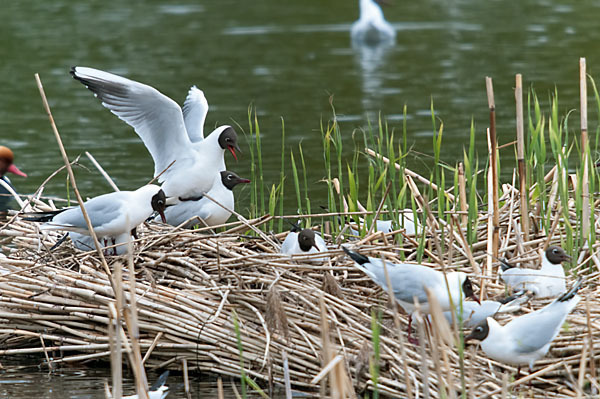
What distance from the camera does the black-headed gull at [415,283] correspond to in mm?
4738

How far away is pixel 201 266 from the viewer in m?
5.53

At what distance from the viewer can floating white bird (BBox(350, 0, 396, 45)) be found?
18.5 m

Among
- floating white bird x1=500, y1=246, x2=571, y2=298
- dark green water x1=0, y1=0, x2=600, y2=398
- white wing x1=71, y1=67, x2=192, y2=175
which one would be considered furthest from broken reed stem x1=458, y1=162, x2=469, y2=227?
dark green water x1=0, y1=0, x2=600, y2=398

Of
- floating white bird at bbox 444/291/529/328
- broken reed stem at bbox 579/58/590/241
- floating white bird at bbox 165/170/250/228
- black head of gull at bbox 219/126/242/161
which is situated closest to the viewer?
floating white bird at bbox 444/291/529/328

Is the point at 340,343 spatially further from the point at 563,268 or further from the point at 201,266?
the point at 563,268

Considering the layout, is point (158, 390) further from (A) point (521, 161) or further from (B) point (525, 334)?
(A) point (521, 161)

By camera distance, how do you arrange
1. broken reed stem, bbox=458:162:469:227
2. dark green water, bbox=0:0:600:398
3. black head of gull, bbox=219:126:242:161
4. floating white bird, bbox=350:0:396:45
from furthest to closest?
floating white bird, bbox=350:0:396:45, dark green water, bbox=0:0:600:398, black head of gull, bbox=219:126:242:161, broken reed stem, bbox=458:162:469:227

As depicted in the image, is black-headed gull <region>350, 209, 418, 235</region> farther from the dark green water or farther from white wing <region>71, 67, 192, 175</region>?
the dark green water

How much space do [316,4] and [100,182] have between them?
14263 mm

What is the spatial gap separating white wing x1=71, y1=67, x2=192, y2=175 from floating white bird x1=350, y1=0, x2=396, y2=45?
12.1 metres

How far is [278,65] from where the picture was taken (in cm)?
1677

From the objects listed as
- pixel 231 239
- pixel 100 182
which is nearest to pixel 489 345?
pixel 231 239

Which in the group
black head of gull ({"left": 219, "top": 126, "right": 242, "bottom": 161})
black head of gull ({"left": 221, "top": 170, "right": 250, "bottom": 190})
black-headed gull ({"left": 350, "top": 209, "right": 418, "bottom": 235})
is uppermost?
black head of gull ({"left": 219, "top": 126, "right": 242, "bottom": 161})

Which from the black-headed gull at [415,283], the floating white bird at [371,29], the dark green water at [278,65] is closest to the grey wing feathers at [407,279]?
the black-headed gull at [415,283]
